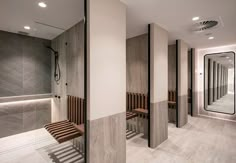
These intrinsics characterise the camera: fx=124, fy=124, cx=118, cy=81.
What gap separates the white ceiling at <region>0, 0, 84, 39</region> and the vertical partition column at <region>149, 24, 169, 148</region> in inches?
62.3

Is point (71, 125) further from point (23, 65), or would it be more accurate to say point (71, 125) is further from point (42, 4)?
point (23, 65)

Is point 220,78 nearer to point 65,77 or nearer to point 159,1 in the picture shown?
point 159,1

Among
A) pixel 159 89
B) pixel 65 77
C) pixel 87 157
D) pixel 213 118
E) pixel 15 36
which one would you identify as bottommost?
pixel 213 118

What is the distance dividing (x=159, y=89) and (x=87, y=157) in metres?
1.91

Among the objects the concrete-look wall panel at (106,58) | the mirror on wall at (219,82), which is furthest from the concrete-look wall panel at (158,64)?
the mirror on wall at (219,82)

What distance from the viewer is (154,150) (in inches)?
99.2

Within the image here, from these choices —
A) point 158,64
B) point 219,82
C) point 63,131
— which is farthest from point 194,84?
point 63,131

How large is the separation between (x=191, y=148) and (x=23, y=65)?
464cm

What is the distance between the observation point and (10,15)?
2369 mm

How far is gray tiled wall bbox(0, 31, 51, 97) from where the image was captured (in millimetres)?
3182

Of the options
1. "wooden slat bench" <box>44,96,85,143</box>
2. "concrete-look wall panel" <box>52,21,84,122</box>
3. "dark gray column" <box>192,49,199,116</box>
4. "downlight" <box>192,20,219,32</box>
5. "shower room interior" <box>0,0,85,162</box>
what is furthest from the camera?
"dark gray column" <box>192,49,199,116</box>

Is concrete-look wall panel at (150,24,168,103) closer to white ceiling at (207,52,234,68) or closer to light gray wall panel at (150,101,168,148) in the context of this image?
light gray wall panel at (150,101,168,148)

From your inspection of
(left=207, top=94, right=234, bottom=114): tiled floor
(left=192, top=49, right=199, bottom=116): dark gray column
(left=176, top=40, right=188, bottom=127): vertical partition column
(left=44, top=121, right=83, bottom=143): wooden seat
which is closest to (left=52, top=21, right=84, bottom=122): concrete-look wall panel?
(left=44, top=121, right=83, bottom=143): wooden seat

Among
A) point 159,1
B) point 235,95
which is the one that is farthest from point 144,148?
point 235,95
